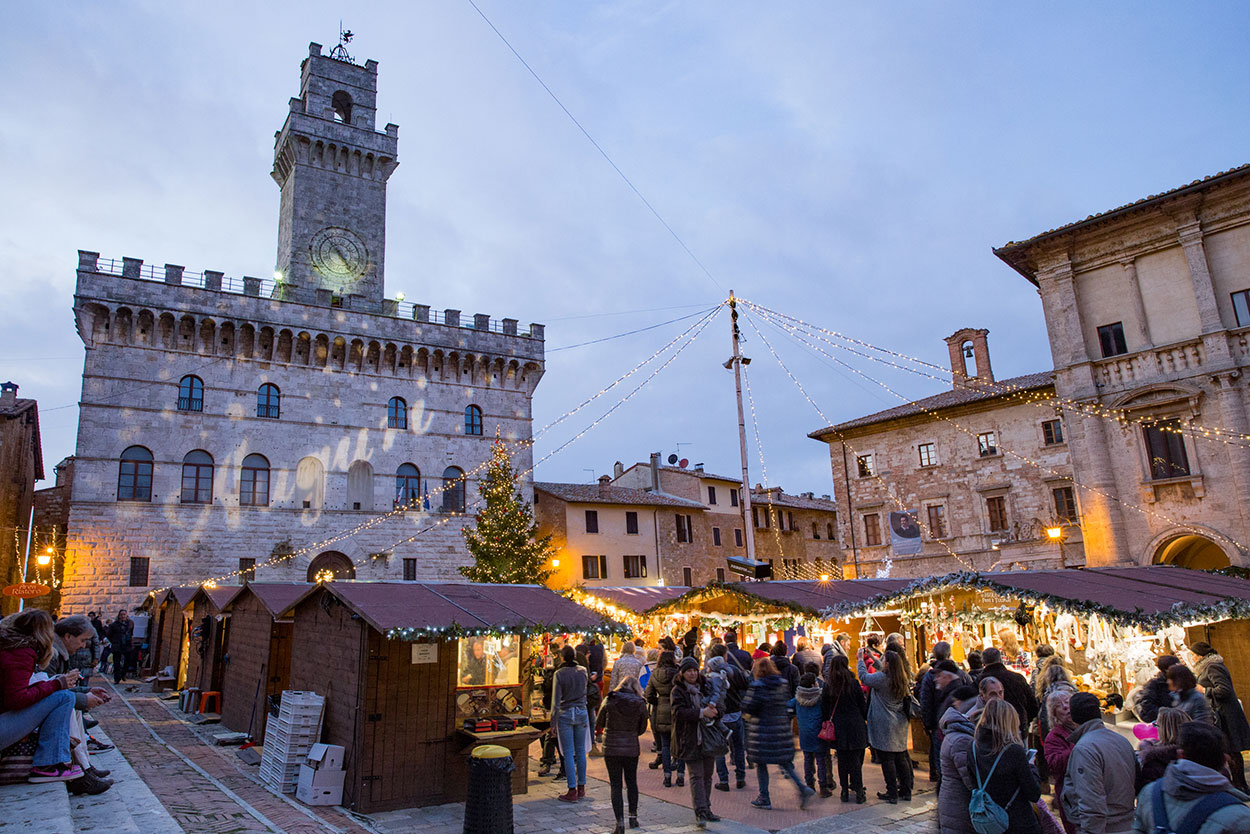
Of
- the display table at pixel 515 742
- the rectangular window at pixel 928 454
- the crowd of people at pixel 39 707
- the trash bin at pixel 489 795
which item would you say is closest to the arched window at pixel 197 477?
the display table at pixel 515 742

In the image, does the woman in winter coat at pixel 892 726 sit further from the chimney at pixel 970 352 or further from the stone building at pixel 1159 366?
the chimney at pixel 970 352

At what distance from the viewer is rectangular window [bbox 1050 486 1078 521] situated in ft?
85.0

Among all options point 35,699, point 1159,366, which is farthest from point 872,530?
point 35,699

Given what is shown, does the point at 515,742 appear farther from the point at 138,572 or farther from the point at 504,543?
the point at 138,572

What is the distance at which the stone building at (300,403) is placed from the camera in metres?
26.5

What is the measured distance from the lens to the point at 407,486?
31359mm

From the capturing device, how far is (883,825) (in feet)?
25.9

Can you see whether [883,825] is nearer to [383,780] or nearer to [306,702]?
[383,780]

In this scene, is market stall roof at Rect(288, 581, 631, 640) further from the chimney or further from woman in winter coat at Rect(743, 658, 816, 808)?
the chimney

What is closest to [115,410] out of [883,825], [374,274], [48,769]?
[374,274]

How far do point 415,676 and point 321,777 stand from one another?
150cm

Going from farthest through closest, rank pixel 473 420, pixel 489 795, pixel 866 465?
pixel 473 420, pixel 866 465, pixel 489 795

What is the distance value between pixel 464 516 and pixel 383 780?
23808 millimetres

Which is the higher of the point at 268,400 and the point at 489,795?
the point at 268,400
